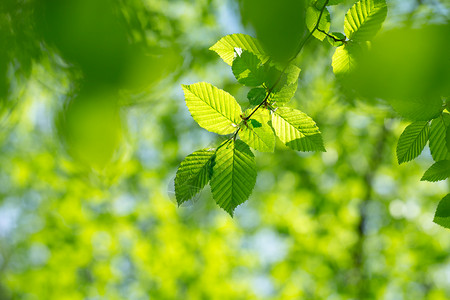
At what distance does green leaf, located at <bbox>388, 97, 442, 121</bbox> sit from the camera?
708 mm

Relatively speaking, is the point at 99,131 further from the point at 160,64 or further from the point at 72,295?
the point at 72,295

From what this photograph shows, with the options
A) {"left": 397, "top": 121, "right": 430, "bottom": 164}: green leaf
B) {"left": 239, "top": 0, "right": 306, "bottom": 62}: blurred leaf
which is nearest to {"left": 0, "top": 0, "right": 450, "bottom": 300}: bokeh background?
{"left": 397, "top": 121, "right": 430, "bottom": 164}: green leaf

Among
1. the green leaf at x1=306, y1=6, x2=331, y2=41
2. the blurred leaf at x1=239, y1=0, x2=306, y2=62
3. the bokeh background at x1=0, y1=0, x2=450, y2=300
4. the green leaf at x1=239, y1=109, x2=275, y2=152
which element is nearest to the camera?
the blurred leaf at x1=239, y1=0, x2=306, y2=62

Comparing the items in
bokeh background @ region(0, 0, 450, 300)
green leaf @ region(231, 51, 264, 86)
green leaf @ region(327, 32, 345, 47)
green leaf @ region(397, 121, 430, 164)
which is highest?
green leaf @ region(231, 51, 264, 86)

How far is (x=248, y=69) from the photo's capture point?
2.22 feet

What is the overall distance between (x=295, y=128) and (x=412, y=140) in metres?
0.31

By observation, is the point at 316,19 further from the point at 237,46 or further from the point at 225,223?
the point at 225,223

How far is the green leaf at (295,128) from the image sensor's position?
0.77 metres

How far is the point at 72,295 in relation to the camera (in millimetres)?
6773

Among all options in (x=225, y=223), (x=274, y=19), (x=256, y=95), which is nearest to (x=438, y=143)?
(x=256, y=95)

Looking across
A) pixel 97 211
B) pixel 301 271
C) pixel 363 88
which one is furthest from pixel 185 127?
pixel 363 88

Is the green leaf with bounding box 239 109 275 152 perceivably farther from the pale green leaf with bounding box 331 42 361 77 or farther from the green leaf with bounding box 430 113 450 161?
the green leaf with bounding box 430 113 450 161

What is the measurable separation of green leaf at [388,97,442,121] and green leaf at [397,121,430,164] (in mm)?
80

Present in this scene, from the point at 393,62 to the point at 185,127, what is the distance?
6.34 m
